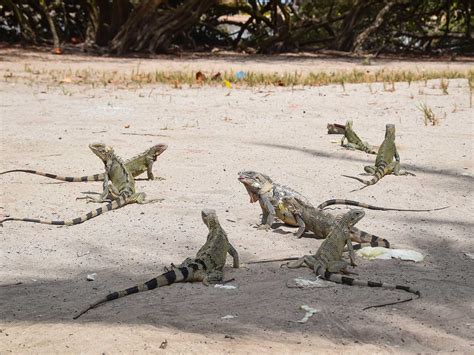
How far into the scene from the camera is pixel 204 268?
203 inches

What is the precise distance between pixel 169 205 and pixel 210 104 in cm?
523

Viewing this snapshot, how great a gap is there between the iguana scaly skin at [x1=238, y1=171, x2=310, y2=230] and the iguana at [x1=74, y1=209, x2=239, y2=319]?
1086mm

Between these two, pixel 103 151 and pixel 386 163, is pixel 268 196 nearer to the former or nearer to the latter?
pixel 103 151

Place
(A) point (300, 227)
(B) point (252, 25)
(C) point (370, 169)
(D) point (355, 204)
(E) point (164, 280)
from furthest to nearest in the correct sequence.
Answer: (B) point (252, 25) < (C) point (370, 169) < (D) point (355, 204) < (A) point (300, 227) < (E) point (164, 280)

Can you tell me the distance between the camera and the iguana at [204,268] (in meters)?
4.95

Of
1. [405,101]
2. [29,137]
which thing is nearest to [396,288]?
[29,137]

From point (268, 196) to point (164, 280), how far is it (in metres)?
1.75

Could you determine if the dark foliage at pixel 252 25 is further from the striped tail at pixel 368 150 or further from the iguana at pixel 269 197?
the iguana at pixel 269 197

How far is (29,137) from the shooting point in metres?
9.88

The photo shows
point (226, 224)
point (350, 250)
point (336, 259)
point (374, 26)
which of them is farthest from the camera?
point (374, 26)

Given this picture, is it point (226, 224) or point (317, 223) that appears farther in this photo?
point (226, 224)

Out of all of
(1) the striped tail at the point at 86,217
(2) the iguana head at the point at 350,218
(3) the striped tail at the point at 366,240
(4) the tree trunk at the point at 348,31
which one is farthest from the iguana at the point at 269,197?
(4) the tree trunk at the point at 348,31

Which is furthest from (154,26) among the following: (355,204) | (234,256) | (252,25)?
(234,256)

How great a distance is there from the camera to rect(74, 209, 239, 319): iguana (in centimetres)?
495
